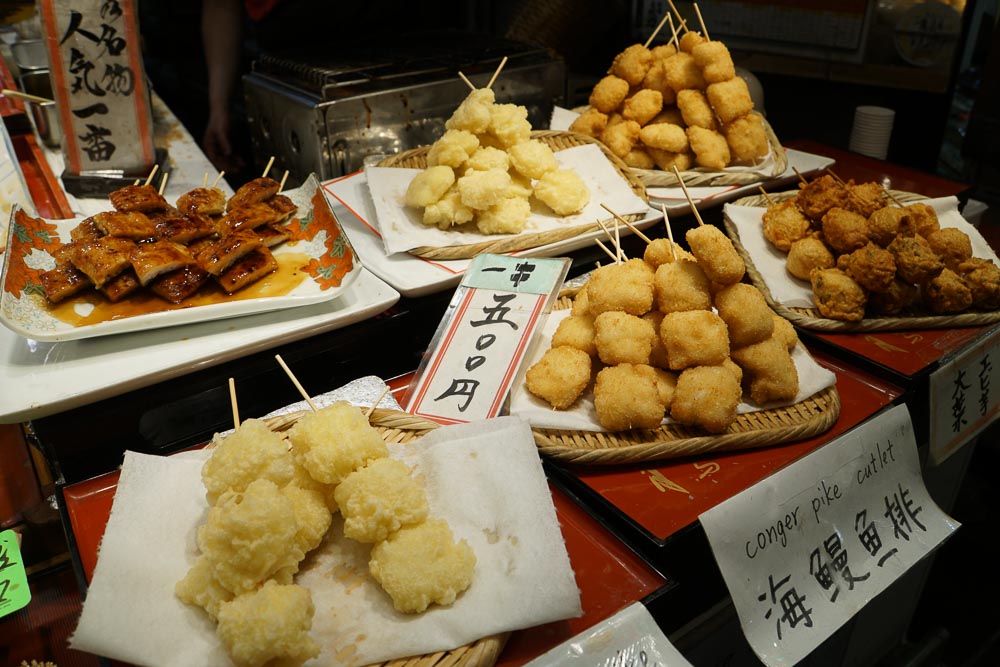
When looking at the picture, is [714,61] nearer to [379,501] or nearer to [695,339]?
[695,339]

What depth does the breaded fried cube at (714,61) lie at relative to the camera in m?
3.62

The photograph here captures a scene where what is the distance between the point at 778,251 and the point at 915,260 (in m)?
0.57

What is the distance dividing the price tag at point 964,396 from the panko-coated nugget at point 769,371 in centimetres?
65

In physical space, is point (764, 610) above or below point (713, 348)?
below

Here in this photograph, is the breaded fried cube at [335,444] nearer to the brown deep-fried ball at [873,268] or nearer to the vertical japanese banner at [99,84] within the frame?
the brown deep-fried ball at [873,268]

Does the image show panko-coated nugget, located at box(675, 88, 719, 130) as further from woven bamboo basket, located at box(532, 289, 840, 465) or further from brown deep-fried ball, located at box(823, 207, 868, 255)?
woven bamboo basket, located at box(532, 289, 840, 465)

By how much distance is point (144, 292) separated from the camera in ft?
8.34

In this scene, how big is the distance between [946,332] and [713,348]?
1220mm

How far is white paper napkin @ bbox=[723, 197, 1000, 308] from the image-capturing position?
2.92 meters

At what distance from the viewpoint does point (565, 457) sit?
2.09 meters

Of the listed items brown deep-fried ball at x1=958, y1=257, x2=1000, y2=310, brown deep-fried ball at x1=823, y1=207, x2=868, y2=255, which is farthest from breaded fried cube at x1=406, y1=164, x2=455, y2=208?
brown deep-fried ball at x1=958, y1=257, x2=1000, y2=310

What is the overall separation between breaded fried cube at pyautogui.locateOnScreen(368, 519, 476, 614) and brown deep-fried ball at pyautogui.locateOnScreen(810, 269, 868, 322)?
71.5 inches

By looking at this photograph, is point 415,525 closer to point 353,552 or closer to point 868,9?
point 353,552

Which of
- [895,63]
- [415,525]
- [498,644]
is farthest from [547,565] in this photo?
[895,63]
